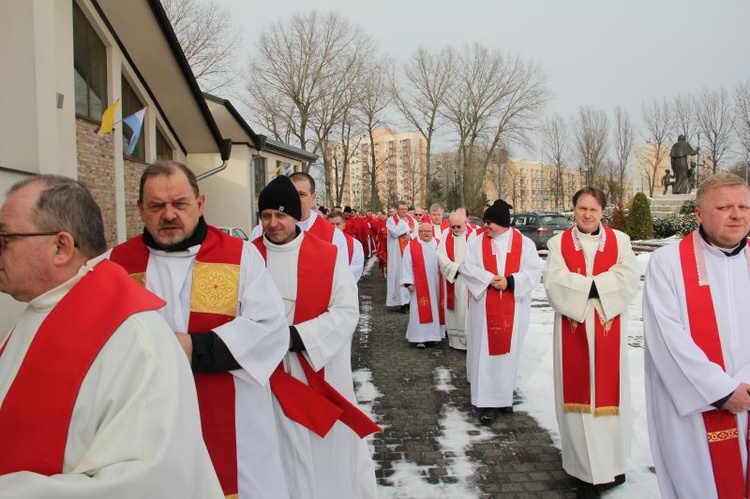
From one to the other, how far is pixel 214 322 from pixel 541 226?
25355 mm

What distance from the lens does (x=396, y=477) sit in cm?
439

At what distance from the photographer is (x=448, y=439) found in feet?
16.9

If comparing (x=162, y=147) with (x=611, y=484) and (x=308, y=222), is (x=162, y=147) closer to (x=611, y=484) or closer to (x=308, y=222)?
(x=308, y=222)

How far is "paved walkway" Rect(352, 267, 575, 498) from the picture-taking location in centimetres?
425

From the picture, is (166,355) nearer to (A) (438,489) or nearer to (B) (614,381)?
(A) (438,489)

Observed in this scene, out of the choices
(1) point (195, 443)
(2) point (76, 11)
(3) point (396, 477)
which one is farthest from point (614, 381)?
(2) point (76, 11)

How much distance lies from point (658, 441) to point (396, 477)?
1983 millimetres

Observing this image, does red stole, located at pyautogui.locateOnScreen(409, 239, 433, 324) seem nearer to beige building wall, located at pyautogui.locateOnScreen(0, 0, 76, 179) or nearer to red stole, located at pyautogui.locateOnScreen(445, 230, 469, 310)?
red stole, located at pyautogui.locateOnScreen(445, 230, 469, 310)

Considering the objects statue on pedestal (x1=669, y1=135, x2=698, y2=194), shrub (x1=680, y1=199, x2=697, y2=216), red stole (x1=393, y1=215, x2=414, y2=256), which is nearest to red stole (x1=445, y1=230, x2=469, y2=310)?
red stole (x1=393, y1=215, x2=414, y2=256)

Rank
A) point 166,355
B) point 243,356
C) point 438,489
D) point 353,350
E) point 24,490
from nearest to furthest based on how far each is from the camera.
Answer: point 24,490 → point 166,355 → point 243,356 → point 438,489 → point 353,350

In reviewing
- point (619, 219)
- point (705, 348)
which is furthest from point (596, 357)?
point (619, 219)

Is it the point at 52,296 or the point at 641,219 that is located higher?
the point at 641,219

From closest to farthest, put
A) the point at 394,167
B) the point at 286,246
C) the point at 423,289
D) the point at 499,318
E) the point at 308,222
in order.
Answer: the point at 286,246
the point at 308,222
the point at 499,318
the point at 423,289
the point at 394,167

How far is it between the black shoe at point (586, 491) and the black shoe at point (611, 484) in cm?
6
